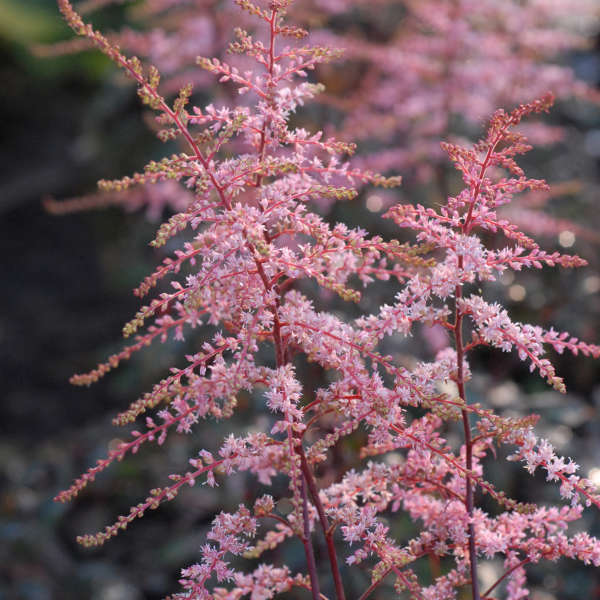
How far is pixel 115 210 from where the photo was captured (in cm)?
654

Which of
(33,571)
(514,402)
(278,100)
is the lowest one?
(278,100)

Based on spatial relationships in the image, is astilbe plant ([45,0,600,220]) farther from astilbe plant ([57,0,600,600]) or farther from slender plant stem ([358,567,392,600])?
slender plant stem ([358,567,392,600])

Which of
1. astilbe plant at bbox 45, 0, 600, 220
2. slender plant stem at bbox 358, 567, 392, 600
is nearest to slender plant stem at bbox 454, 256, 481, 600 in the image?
slender plant stem at bbox 358, 567, 392, 600

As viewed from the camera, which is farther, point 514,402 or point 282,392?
point 514,402

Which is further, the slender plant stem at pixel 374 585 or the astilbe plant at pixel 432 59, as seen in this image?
the astilbe plant at pixel 432 59

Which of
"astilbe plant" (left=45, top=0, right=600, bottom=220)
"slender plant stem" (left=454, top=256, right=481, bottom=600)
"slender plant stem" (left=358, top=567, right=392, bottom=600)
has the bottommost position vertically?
"slender plant stem" (left=358, top=567, right=392, bottom=600)

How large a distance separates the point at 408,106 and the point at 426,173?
26cm

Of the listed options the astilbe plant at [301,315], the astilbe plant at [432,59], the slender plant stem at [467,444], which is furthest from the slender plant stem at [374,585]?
the astilbe plant at [432,59]

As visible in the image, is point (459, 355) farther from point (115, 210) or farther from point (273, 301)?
point (115, 210)

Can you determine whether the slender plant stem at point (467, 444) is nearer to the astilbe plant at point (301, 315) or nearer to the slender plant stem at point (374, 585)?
the astilbe plant at point (301, 315)

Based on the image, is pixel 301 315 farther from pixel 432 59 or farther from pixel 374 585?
pixel 432 59

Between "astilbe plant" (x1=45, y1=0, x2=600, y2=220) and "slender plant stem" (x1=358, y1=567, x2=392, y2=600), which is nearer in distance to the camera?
"slender plant stem" (x1=358, y1=567, x2=392, y2=600)

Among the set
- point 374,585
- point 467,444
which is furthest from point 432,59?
point 374,585

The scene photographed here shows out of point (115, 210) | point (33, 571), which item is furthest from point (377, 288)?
point (115, 210)
